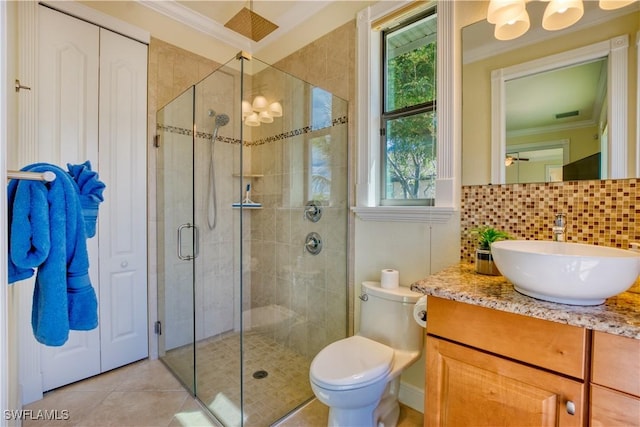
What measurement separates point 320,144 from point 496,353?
5.18 ft

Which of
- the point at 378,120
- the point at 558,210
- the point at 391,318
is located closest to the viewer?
the point at 558,210

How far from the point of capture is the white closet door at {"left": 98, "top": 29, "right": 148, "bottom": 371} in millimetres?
2002

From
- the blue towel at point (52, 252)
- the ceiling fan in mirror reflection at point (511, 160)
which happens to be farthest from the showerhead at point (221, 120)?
the ceiling fan in mirror reflection at point (511, 160)

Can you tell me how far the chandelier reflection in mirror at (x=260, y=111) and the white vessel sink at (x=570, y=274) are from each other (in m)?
1.63

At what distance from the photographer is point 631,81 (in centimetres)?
115

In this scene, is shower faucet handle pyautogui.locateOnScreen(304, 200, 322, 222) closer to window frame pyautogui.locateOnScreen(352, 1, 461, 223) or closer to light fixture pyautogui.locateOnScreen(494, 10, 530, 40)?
window frame pyautogui.locateOnScreen(352, 1, 461, 223)

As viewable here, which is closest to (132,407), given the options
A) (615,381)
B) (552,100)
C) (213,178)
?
(213,178)

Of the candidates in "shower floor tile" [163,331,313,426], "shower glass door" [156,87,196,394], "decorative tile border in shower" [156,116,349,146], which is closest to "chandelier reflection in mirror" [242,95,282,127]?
"decorative tile border in shower" [156,116,349,146]

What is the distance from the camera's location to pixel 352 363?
1.38 metres

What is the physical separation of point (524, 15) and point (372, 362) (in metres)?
1.73

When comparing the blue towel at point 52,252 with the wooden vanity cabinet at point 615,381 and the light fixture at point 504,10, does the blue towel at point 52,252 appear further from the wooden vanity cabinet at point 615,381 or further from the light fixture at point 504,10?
the light fixture at point 504,10

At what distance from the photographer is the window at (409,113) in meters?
1.74

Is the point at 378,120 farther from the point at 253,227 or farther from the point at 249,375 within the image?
the point at 249,375

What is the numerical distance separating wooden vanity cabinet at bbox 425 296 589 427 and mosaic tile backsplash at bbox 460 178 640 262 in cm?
58
